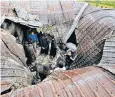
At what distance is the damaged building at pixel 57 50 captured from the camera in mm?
6660

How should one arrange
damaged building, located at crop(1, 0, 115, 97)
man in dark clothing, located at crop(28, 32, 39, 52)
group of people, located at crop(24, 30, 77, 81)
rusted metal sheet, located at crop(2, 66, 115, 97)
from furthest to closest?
man in dark clothing, located at crop(28, 32, 39, 52) → group of people, located at crop(24, 30, 77, 81) → damaged building, located at crop(1, 0, 115, 97) → rusted metal sheet, located at crop(2, 66, 115, 97)

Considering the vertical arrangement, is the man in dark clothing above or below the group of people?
above

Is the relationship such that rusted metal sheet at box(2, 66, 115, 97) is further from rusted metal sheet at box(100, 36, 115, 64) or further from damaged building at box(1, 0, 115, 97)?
rusted metal sheet at box(100, 36, 115, 64)

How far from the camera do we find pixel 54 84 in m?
6.77

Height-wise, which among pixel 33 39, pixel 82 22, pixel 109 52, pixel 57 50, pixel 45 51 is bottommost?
pixel 45 51

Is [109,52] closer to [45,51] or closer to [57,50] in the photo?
[57,50]

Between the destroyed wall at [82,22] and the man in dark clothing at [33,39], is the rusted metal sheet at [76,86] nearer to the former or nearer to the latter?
the destroyed wall at [82,22]

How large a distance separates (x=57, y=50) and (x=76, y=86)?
6.83m

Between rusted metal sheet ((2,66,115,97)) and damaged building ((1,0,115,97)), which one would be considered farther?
damaged building ((1,0,115,97))

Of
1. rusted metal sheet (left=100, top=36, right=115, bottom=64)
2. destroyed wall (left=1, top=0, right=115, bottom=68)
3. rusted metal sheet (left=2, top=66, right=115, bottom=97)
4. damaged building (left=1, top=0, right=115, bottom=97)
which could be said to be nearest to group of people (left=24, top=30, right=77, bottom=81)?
damaged building (left=1, top=0, right=115, bottom=97)

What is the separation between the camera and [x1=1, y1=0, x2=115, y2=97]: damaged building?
6660mm

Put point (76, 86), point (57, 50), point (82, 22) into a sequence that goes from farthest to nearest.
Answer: point (82, 22), point (57, 50), point (76, 86)

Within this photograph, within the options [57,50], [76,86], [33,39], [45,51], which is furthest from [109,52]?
[45,51]

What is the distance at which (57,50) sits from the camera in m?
13.4
